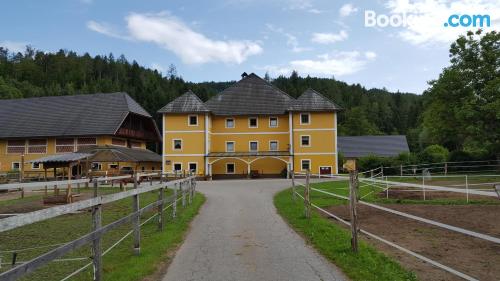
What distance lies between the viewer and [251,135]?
42219 millimetres

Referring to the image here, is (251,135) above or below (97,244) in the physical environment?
above

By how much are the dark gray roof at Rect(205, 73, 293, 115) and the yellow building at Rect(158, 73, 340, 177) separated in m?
0.10

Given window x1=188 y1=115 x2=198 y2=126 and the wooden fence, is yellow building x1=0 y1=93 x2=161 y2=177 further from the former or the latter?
the wooden fence

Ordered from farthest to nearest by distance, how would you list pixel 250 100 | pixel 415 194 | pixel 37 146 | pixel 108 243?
1. pixel 37 146
2. pixel 250 100
3. pixel 415 194
4. pixel 108 243

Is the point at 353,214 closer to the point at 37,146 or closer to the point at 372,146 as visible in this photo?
the point at 37,146

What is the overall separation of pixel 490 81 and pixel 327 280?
34.3 meters

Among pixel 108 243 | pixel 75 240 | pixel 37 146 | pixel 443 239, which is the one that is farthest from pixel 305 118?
pixel 75 240

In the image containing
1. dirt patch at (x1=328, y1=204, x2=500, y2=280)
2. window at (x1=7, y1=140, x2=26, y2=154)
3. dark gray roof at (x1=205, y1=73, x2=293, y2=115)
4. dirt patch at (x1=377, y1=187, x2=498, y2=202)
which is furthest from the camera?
window at (x1=7, y1=140, x2=26, y2=154)

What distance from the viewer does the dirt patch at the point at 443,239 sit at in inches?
235

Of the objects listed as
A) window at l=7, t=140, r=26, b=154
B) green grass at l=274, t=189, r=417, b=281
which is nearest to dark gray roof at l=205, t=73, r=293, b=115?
window at l=7, t=140, r=26, b=154

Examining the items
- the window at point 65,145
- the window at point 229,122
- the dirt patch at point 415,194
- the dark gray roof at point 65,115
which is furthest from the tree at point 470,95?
the window at point 65,145

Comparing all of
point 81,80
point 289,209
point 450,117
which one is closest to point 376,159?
point 450,117

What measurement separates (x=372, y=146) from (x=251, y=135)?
2564 centimetres

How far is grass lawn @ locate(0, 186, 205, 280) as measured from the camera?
5984 mm
